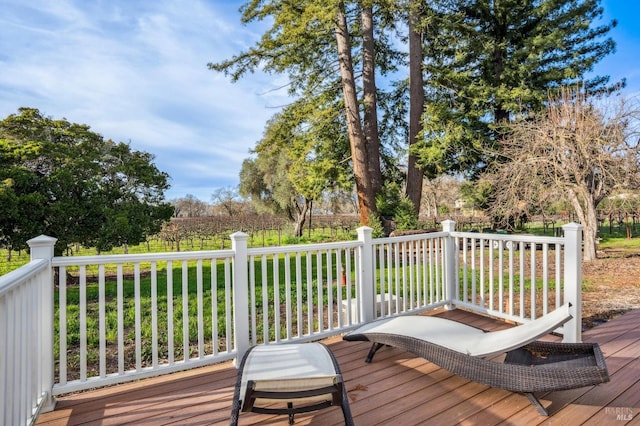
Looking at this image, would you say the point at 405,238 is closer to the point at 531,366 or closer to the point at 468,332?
the point at 468,332

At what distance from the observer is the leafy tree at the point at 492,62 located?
1041 cm

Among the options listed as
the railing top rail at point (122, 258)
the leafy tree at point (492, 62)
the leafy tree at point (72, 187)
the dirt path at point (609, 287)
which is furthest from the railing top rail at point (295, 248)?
the leafy tree at point (492, 62)

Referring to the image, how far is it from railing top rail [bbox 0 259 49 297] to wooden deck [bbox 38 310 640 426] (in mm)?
1000

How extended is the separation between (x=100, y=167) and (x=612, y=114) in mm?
13399

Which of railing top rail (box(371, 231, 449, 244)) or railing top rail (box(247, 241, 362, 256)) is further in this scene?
railing top rail (box(371, 231, 449, 244))

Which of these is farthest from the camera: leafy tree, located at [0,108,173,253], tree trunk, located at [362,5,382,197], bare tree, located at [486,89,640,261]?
tree trunk, located at [362,5,382,197]

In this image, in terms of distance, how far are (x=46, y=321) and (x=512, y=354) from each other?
10.6ft

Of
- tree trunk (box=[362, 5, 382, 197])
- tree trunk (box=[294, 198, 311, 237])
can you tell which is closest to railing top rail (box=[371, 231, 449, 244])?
tree trunk (box=[362, 5, 382, 197])

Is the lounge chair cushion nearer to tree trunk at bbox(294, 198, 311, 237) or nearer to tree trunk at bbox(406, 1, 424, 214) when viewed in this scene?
tree trunk at bbox(406, 1, 424, 214)

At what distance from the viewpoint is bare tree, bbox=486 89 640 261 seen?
325 inches

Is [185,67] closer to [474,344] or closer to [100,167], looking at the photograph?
[100,167]

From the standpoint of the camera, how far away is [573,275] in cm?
296

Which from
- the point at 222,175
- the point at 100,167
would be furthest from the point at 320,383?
the point at 222,175

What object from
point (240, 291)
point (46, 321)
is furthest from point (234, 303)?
point (46, 321)
